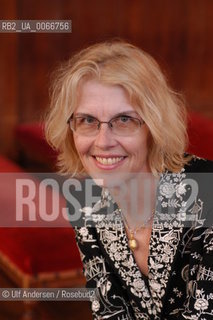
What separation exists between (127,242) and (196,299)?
282mm

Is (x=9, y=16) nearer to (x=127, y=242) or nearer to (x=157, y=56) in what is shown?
(x=157, y=56)

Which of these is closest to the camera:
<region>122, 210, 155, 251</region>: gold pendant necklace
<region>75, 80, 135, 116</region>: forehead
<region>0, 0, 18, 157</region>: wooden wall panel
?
<region>75, 80, 135, 116</region>: forehead

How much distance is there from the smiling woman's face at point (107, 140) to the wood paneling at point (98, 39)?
9.27 ft

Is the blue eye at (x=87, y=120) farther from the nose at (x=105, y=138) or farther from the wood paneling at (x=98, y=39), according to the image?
the wood paneling at (x=98, y=39)

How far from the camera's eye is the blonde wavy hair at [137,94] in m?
1.58

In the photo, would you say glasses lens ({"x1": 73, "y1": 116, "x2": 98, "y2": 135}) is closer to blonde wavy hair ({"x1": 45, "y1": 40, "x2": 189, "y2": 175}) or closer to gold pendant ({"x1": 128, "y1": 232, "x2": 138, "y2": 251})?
blonde wavy hair ({"x1": 45, "y1": 40, "x2": 189, "y2": 175})

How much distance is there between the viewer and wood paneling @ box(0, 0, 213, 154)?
4.42 meters

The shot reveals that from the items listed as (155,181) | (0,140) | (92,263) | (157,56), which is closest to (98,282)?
(92,263)

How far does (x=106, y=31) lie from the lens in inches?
180

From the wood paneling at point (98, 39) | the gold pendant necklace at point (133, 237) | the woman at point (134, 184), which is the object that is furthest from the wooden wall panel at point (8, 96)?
the gold pendant necklace at point (133, 237)

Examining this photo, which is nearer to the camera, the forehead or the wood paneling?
the forehead

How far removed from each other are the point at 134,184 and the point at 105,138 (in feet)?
0.55

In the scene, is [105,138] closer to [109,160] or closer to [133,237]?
[109,160]

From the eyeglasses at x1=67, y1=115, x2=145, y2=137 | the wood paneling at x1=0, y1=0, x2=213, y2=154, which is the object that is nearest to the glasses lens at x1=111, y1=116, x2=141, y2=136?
the eyeglasses at x1=67, y1=115, x2=145, y2=137
